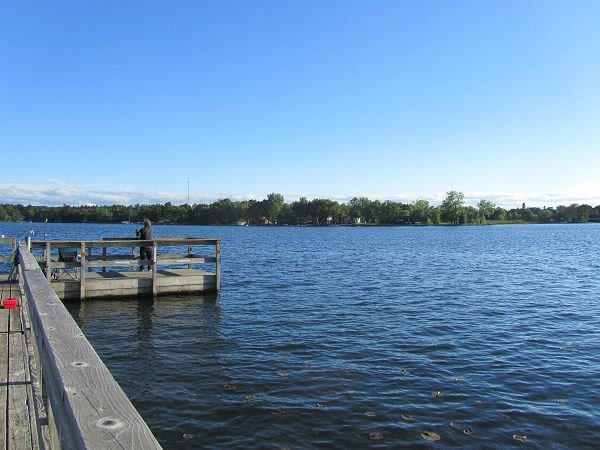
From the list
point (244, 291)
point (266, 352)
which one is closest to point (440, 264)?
point (244, 291)

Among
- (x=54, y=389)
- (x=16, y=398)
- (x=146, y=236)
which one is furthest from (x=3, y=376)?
(x=146, y=236)

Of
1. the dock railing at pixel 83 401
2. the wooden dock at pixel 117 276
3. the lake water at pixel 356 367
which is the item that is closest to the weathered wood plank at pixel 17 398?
the dock railing at pixel 83 401

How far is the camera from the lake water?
25.7 ft

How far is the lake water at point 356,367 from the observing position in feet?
25.7

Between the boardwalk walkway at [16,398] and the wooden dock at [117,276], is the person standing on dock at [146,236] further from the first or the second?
the boardwalk walkway at [16,398]

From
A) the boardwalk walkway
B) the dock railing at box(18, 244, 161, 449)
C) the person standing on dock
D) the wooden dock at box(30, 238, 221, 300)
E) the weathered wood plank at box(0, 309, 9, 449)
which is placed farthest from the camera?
the person standing on dock

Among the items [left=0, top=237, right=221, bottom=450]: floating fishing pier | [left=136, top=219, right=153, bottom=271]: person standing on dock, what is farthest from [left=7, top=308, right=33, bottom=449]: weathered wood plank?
[left=136, top=219, right=153, bottom=271]: person standing on dock

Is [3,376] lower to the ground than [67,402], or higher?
lower

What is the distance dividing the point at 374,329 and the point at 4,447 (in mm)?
11523

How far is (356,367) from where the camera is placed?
1082 cm

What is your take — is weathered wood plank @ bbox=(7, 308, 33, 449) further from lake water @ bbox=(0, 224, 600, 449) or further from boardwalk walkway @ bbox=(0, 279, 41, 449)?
lake water @ bbox=(0, 224, 600, 449)

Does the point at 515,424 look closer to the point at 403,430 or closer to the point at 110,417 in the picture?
the point at 403,430

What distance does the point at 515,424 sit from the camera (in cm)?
812

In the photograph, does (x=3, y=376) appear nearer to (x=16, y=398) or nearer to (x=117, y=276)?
(x=16, y=398)
